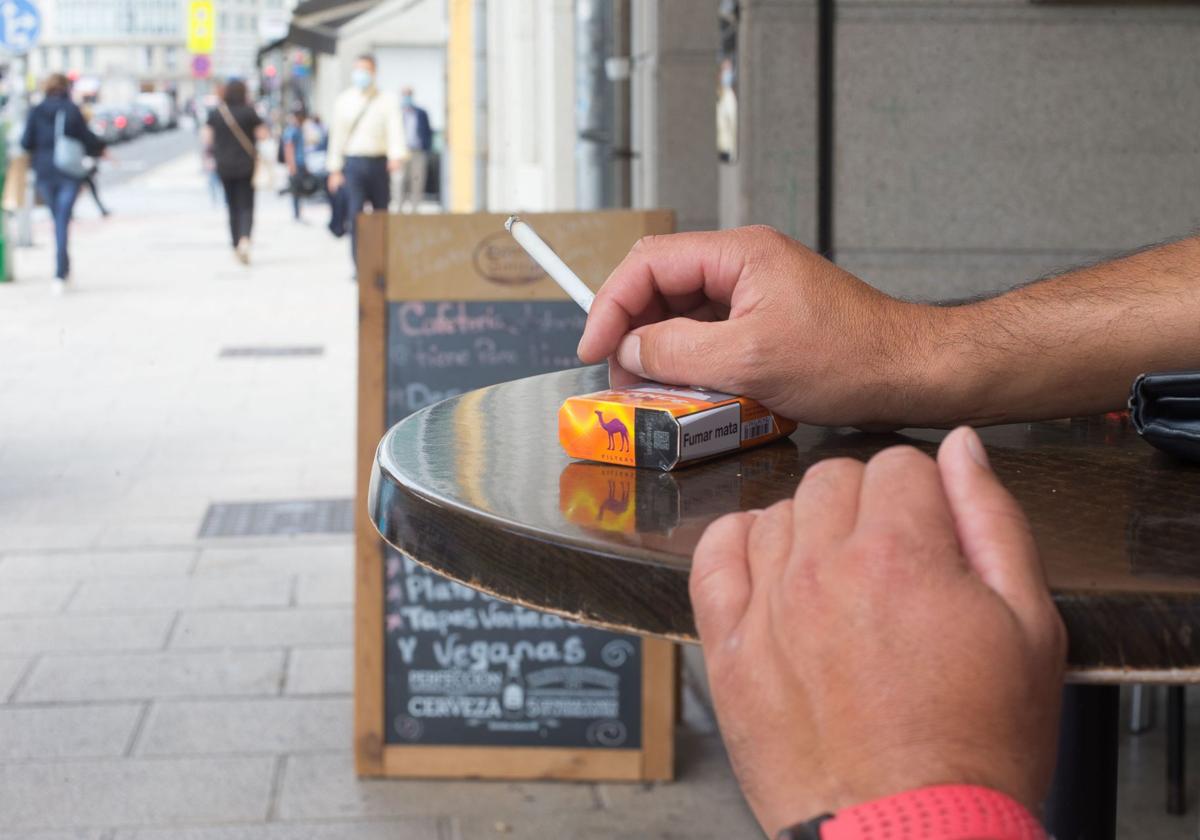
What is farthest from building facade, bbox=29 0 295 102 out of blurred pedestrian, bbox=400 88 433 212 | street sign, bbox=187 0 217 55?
blurred pedestrian, bbox=400 88 433 212

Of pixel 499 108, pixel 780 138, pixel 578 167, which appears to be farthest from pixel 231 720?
pixel 499 108

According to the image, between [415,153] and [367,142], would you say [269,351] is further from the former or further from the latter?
[415,153]

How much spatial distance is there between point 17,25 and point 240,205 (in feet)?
10.2

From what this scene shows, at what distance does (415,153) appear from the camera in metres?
20.4

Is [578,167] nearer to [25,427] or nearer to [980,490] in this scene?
[25,427]

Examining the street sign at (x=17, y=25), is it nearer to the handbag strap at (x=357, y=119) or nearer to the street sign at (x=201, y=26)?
the handbag strap at (x=357, y=119)

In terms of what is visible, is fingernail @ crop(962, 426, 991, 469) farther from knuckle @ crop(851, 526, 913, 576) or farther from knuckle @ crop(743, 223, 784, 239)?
knuckle @ crop(743, 223, 784, 239)

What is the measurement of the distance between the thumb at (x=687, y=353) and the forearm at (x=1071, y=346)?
6.9 inches

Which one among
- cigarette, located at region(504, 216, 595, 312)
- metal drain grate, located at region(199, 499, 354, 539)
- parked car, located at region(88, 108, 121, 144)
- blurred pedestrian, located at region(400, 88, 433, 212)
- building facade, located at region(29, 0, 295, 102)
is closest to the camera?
cigarette, located at region(504, 216, 595, 312)

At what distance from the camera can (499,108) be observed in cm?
1320

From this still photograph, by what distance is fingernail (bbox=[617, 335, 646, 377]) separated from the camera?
1.37 m

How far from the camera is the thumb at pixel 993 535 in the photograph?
794mm

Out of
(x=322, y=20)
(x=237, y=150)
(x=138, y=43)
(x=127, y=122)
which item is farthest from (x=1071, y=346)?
(x=138, y=43)

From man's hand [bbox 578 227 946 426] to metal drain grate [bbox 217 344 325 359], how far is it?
28.7 feet
